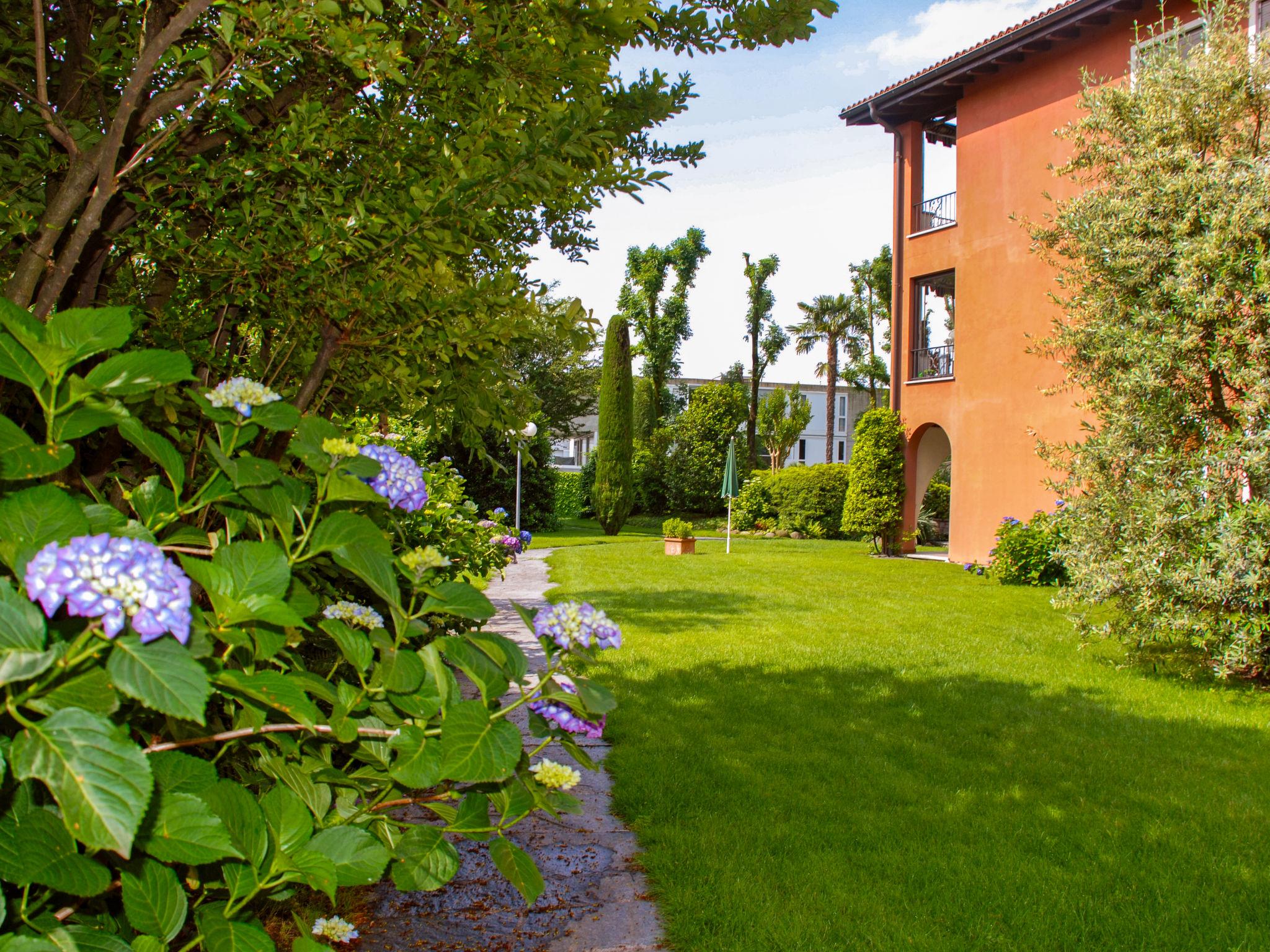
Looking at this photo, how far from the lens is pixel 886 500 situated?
16.4 m

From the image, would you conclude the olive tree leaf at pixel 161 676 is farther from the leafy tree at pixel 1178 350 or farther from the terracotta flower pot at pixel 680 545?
the terracotta flower pot at pixel 680 545

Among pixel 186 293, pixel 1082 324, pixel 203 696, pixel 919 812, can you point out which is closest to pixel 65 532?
pixel 203 696

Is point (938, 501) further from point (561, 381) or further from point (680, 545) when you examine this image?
point (561, 381)

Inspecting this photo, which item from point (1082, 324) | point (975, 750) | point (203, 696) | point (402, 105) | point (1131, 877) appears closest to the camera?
point (203, 696)

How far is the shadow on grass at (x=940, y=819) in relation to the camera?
2.90 meters

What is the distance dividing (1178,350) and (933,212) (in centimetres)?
1118

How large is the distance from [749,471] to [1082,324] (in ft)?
75.8

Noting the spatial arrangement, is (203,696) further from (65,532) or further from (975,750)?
(975,750)

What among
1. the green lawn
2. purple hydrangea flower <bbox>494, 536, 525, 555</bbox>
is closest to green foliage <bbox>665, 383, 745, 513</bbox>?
the green lawn

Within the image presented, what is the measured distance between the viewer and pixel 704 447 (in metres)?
28.7

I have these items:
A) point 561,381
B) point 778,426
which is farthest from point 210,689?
point 778,426

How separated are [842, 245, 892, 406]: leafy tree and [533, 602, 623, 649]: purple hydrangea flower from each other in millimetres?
36811

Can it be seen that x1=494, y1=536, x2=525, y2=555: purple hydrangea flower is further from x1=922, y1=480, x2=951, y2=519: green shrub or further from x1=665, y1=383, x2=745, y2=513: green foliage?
x1=665, y1=383, x2=745, y2=513: green foliage

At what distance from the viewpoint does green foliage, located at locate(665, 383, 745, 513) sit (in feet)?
94.2
